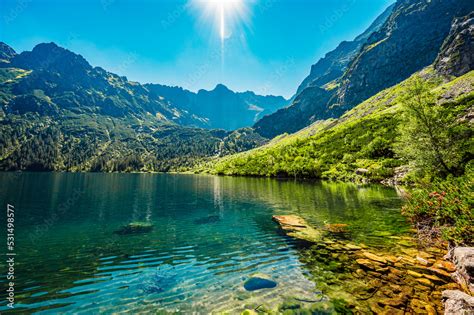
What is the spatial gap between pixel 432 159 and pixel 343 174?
2623 inches

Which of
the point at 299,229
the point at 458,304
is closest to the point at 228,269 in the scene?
the point at 299,229

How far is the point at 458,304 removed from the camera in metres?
10.3

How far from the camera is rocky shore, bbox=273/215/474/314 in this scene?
38.7ft

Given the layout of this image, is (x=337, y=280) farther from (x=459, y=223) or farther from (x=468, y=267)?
(x=459, y=223)

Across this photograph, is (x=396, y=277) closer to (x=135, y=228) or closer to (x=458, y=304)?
(x=458, y=304)

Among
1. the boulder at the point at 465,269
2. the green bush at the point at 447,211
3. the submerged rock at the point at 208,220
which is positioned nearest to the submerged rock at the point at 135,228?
the submerged rock at the point at 208,220

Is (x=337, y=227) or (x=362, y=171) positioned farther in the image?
(x=362, y=171)

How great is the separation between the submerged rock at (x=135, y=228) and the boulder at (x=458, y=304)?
28.8 meters

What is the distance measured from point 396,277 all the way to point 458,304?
466cm

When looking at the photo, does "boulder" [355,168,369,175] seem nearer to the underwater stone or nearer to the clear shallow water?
the clear shallow water

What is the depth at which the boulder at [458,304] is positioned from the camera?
987 cm

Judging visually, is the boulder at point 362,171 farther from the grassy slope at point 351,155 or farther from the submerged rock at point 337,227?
the submerged rock at point 337,227

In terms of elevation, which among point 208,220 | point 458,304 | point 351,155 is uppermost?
point 351,155

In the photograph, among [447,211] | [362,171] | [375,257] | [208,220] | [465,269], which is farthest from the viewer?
[362,171]
